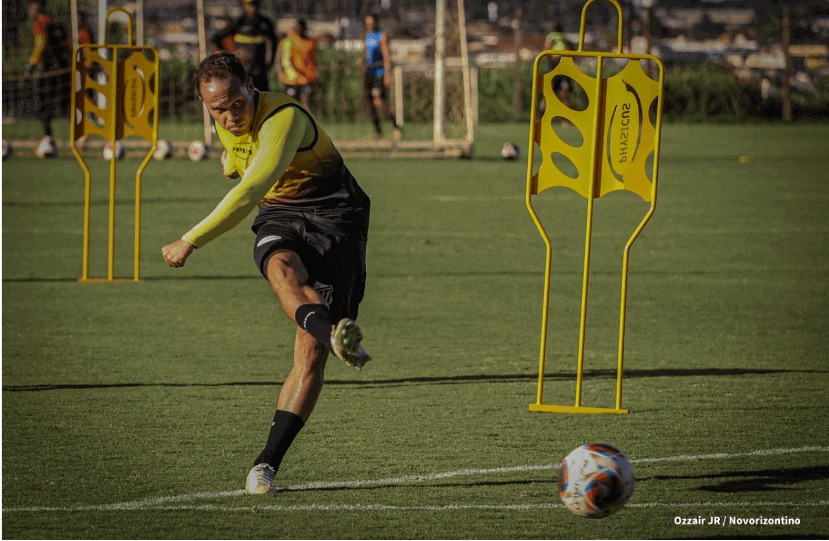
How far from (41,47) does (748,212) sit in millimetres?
13557

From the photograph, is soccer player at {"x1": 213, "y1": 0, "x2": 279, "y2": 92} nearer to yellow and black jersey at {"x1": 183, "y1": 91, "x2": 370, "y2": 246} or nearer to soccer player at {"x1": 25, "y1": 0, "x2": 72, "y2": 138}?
soccer player at {"x1": 25, "y1": 0, "x2": 72, "y2": 138}

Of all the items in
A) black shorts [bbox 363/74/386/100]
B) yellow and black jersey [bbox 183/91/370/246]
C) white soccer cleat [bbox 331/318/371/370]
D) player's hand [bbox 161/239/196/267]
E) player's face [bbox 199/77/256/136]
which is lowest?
white soccer cleat [bbox 331/318/371/370]

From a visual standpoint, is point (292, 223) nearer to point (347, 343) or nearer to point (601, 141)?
point (347, 343)

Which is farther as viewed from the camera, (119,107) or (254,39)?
(254,39)

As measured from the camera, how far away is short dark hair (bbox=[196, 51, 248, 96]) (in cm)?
491

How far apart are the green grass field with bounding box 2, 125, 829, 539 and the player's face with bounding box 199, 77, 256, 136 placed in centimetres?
158

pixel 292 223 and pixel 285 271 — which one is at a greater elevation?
pixel 292 223

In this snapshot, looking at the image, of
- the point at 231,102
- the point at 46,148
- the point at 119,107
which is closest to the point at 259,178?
the point at 231,102

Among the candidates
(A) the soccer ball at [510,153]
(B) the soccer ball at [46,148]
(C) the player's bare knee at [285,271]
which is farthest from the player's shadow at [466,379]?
(B) the soccer ball at [46,148]

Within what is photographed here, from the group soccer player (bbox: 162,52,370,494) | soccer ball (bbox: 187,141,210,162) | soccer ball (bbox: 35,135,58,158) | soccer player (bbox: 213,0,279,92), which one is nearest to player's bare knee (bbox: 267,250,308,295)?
soccer player (bbox: 162,52,370,494)

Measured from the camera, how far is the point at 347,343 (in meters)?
4.62

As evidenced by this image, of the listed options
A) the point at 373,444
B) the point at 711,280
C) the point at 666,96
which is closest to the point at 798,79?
the point at 666,96

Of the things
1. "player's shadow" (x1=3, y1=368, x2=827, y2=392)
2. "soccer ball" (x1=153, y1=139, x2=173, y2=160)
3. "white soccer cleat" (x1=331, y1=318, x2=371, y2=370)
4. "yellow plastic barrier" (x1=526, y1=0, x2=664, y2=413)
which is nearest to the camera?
"white soccer cleat" (x1=331, y1=318, x2=371, y2=370)

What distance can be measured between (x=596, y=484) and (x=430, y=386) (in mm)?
2497
